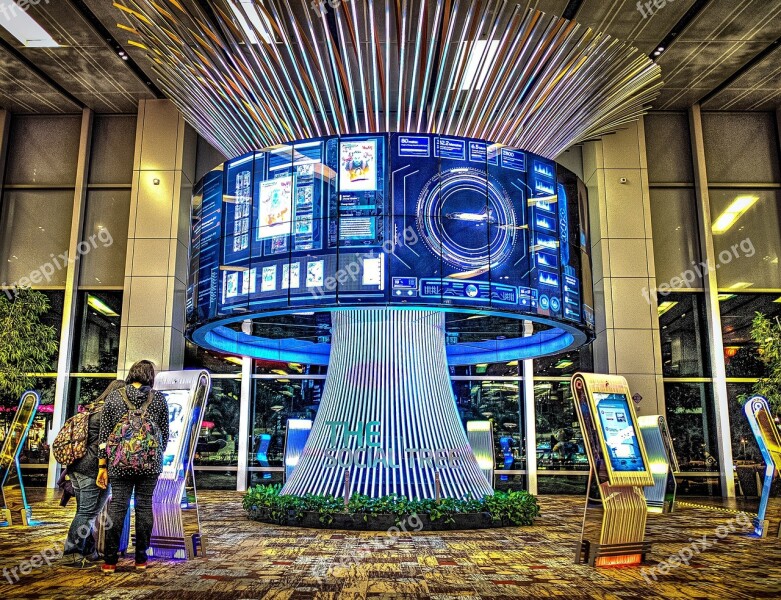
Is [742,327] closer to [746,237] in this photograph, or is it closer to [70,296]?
[746,237]

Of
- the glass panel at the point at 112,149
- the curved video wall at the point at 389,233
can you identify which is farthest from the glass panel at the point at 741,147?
the glass panel at the point at 112,149

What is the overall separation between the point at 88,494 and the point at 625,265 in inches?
500

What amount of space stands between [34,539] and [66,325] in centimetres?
923

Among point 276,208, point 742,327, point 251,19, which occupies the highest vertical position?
point 251,19

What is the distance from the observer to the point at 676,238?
16422 millimetres

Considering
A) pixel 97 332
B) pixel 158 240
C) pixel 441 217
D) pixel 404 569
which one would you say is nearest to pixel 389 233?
pixel 441 217

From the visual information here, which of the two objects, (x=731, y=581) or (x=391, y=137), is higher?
(x=391, y=137)

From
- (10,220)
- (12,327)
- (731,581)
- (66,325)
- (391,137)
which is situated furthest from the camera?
(10,220)

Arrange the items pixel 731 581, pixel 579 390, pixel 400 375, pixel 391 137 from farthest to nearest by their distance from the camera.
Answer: pixel 400 375 < pixel 391 137 < pixel 579 390 < pixel 731 581

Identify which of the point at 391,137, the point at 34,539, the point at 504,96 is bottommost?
the point at 34,539

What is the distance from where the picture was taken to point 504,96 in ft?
29.3

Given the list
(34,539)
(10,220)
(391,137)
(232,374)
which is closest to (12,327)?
(10,220)

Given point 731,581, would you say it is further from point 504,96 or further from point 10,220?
point 10,220

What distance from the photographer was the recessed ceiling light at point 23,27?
42.5ft
